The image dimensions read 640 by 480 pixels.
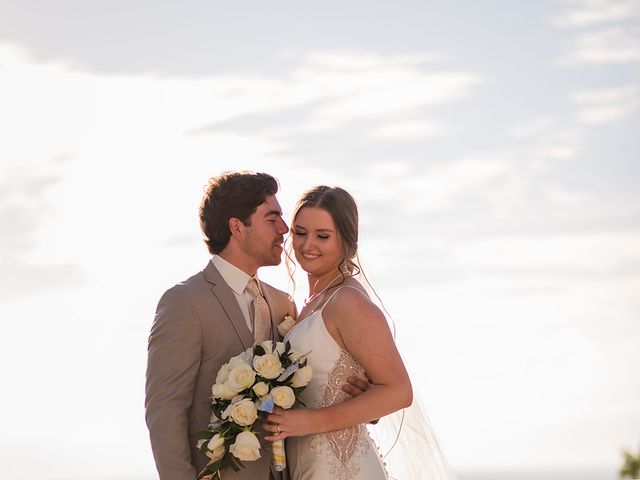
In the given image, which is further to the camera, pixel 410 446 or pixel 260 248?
pixel 410 446

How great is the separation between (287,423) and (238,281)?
1180 mm

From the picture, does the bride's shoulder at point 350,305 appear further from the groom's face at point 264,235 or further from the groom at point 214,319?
the groom's face at point 264,235

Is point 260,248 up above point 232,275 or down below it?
above

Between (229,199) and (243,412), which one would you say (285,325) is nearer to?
(229,199)

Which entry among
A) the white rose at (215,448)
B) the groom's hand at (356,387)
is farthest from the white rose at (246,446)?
the groom's hand at (356,387)

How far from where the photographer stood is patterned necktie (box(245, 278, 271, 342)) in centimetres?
783

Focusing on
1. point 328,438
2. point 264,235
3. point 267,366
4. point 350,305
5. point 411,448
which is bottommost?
point 411,448

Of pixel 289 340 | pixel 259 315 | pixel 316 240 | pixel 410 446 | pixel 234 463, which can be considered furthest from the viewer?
pixel 410 446

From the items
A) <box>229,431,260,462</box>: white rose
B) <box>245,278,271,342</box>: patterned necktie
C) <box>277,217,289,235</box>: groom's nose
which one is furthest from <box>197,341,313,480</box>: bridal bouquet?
<box>277,217,289,235</box>: groom's nose

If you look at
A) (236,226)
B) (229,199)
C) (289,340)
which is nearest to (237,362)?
(289,340)

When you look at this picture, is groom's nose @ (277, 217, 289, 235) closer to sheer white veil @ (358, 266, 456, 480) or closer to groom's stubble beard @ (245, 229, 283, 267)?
groom's stubble beard @ (245, 229, 283, 267)

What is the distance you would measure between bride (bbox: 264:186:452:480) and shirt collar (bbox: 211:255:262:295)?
449 mm

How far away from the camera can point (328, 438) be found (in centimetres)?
739

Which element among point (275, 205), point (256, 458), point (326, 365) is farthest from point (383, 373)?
point (275, 205)
